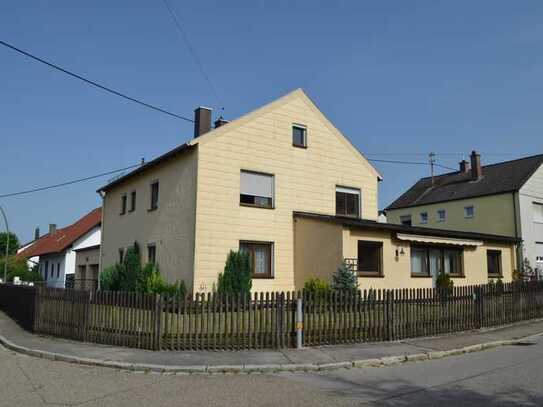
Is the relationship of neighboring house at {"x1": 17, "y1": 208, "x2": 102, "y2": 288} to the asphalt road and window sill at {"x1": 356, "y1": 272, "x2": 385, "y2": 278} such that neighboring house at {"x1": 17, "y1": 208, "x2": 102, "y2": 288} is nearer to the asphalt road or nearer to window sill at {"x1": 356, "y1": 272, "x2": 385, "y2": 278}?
window sill at {"x1": 356, "y1": 272, "x2": 385, "y2": 278}

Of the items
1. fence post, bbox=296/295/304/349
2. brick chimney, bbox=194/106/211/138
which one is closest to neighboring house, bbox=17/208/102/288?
brick chimney, bbox=194/106/211/138

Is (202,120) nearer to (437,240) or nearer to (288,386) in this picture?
(437,240)

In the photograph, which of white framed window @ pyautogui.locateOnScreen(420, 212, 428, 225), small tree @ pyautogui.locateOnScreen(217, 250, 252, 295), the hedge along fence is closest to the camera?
the hedge along fence

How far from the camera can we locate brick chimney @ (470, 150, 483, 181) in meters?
37.0

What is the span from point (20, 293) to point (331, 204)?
12938mm

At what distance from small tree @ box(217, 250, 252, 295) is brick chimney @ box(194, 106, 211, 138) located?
22.9 ft

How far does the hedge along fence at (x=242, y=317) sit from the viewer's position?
10742 mm

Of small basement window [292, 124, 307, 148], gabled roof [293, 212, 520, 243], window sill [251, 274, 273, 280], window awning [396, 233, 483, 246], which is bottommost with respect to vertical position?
window sill [251, 274, 273, 280]

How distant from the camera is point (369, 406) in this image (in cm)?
648

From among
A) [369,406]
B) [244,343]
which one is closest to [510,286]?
[244,343]

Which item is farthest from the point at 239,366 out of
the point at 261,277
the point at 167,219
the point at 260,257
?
the point at 167,219

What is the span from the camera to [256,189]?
1956 cm

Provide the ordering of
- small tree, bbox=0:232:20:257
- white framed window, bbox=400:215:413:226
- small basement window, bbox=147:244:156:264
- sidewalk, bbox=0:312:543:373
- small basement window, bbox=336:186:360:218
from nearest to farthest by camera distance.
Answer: sidewalk, bbox=0:312:543:373 → small basement window, bbox=147:244:156:264 → small basement window, bbox=336:186:360:218 → white framed window, bbox=400:215:413:226 → small tree, bbox=0:232:20:257

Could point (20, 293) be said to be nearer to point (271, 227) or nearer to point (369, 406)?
point (271, 227)
